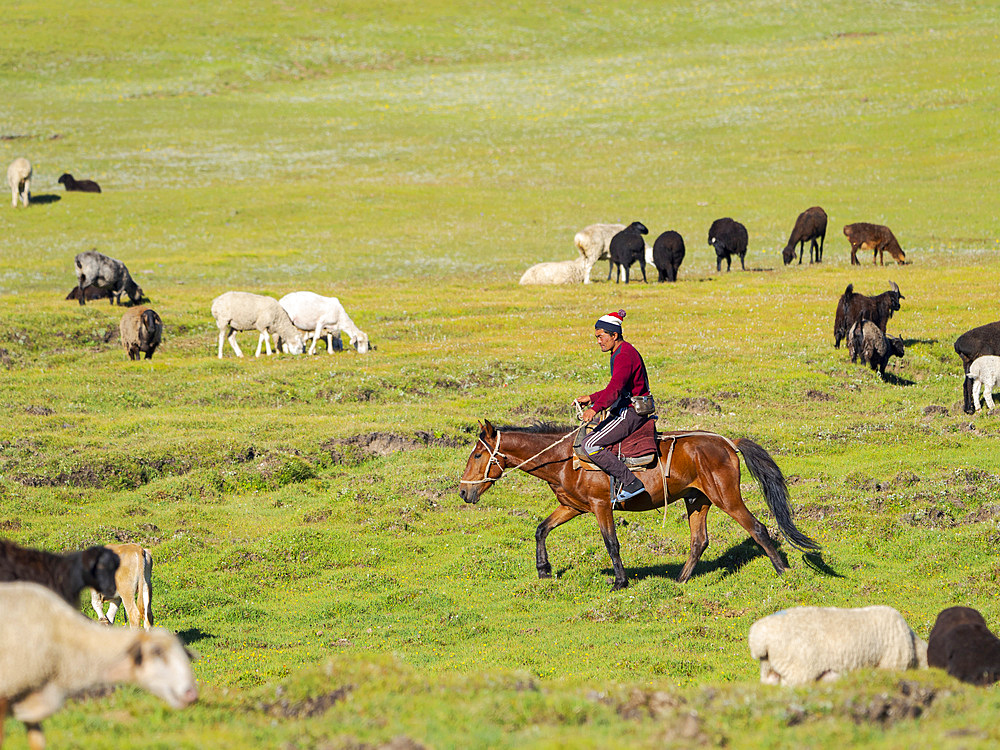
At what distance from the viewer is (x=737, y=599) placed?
45.8 ft

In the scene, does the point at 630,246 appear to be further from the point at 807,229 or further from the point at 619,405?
the point at 619,405

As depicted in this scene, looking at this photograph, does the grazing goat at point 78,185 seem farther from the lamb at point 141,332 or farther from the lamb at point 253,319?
the lamb at point 141,332

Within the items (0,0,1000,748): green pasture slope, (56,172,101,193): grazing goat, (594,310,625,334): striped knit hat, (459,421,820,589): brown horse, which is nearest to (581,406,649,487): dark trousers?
(459,421,820,589): brown horse

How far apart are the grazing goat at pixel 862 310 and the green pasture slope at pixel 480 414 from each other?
3.54ft

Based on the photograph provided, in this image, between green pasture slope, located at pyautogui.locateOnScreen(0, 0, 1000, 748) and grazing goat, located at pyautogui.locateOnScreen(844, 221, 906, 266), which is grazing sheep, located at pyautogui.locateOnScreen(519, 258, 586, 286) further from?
grazing goat, located at pyautogui.locateOnScreen(844, 221, 906, 266)

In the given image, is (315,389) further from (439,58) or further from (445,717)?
(439,58)

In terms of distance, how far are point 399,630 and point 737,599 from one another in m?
4.69

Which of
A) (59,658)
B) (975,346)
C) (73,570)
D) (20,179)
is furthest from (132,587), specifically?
(20,179)

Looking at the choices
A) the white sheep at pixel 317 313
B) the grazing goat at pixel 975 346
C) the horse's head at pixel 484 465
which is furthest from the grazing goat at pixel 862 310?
the horse's head at pixel 484 465

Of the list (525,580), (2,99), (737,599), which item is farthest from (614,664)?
(2,99)

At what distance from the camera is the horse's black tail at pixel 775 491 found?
14250 millimetres

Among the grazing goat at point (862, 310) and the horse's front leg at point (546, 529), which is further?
the grazing goat at point (862, 310)

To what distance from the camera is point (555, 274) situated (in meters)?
44.6

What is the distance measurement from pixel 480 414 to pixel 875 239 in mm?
28924
